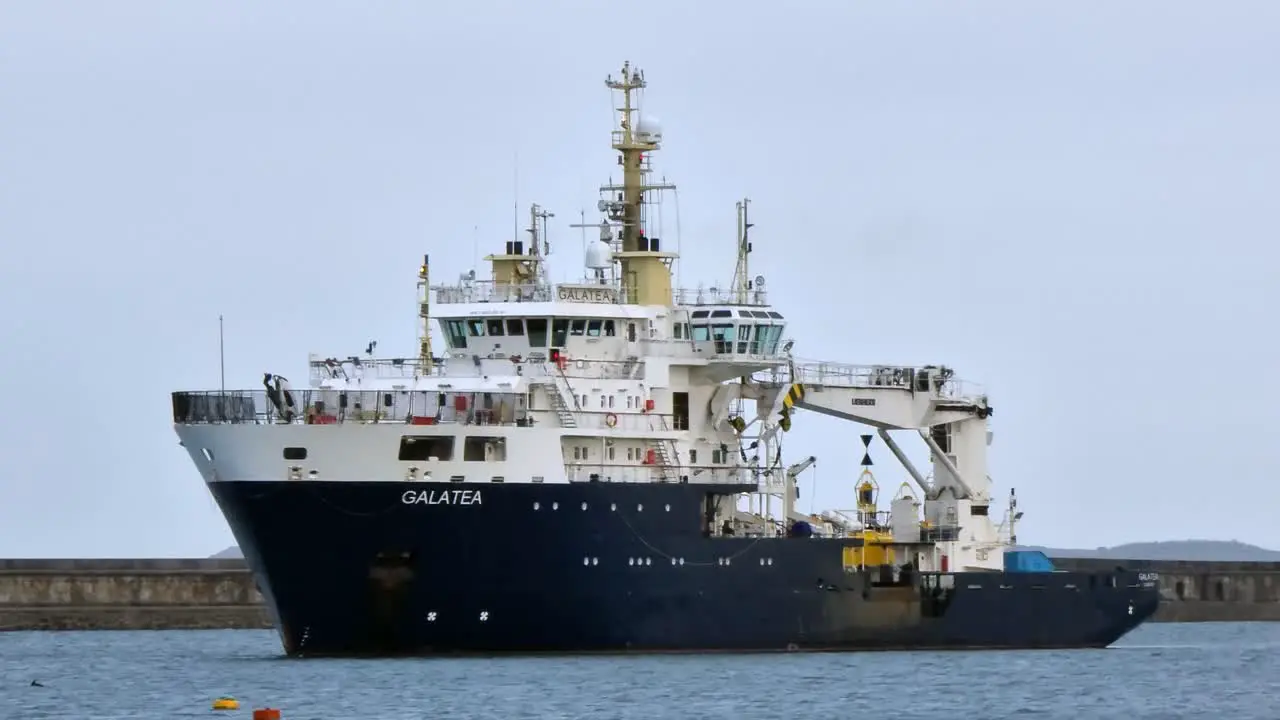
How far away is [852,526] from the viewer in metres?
56.7

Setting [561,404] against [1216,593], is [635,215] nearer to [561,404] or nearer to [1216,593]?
[561,404]

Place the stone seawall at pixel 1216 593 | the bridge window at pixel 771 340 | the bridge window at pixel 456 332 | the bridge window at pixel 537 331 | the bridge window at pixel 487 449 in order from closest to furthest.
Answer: the bridge window at pixel 487 449
the bridge window at pixel 537 331
the bridge window at pixel 456 332
the bridge window at pixel 771 340
the stone seawall at pixel 1216 593

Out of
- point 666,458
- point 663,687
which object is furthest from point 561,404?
point 663,687

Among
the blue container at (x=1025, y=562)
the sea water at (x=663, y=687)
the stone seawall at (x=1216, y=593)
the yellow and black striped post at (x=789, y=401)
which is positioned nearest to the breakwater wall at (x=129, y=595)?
the stone seawall at (x=1216, y=593)

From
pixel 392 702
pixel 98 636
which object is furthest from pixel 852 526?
pixel 98 636

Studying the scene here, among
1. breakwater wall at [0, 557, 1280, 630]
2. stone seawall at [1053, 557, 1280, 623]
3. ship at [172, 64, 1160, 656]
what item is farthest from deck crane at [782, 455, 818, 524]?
stone seawall at [1053, 557, 1280, 623]

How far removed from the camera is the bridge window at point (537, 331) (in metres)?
Result: 51.9

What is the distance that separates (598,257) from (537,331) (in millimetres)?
2099

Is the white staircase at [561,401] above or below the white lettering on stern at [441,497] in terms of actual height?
above

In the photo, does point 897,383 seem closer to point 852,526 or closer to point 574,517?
point 852,526

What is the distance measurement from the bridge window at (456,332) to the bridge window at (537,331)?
1263mm

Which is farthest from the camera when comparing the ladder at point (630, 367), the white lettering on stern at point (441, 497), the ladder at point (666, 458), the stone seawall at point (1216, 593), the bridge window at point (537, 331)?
the stone seawall at point (1216, 593)

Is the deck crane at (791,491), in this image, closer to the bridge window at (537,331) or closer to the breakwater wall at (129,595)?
the bridge window at (537,331)

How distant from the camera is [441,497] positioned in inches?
1916
